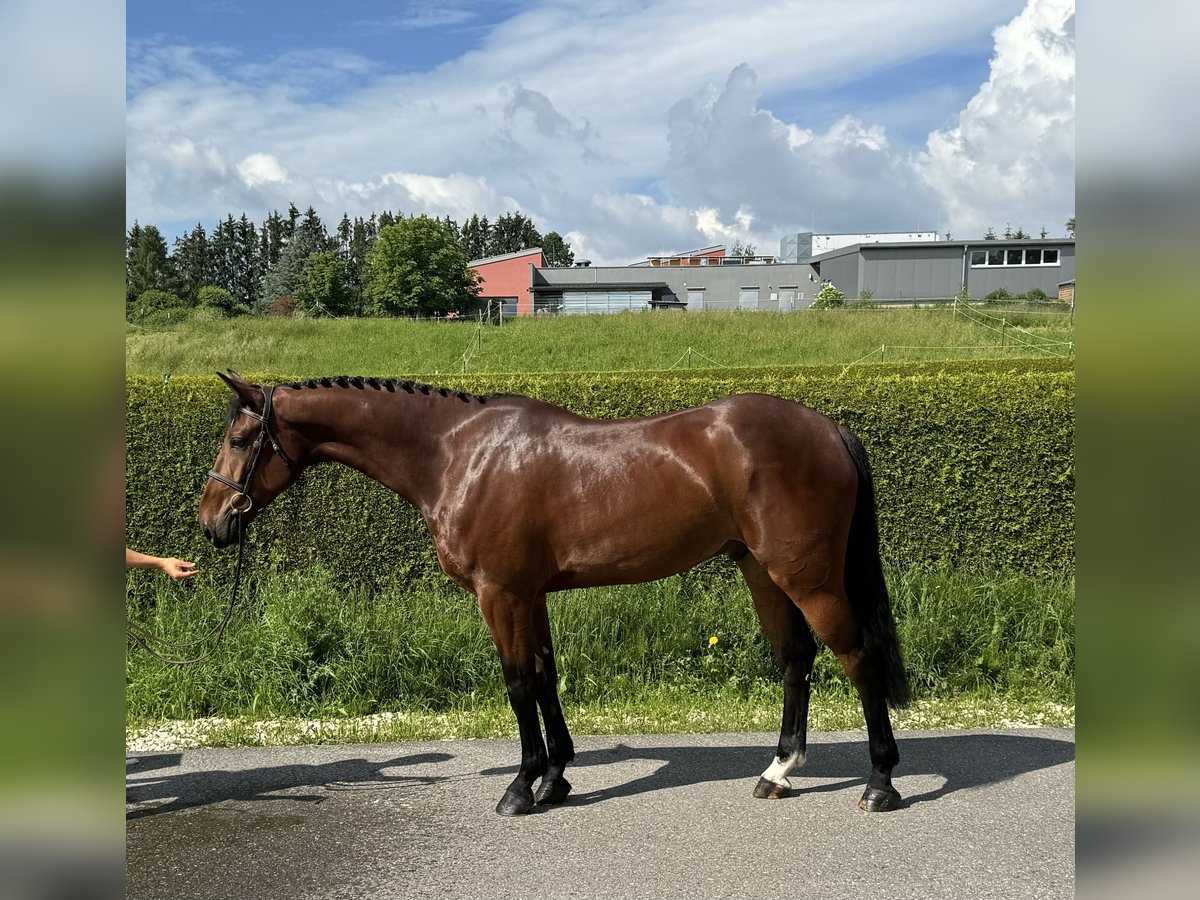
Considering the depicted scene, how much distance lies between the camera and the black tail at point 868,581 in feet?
14.1

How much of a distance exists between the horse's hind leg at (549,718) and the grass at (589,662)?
2.94ft

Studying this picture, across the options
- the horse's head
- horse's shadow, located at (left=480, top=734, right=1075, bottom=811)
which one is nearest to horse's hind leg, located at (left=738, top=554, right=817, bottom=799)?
horse's shadow, located at (left=480, top=734, right=1075, bottom=811)

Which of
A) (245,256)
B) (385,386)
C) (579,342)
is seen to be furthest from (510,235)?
(385,386)

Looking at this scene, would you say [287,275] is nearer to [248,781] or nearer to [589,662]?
[589,662]

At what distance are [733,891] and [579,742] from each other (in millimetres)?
1895

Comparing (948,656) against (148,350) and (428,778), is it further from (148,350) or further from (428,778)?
(148,350)

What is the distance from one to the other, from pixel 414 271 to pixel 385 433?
54.0 metres

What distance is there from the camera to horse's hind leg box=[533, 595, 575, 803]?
A: 14.0 ft

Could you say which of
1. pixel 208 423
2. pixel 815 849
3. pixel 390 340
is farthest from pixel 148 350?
pixel 815 849

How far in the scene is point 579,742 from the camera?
202 inches

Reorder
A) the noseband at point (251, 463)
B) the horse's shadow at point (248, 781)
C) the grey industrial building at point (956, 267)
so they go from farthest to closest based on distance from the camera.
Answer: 1. the grey industrial building at point (956, 267)
2. the horse's shadow at point (248, 781)
3. the noseband at point (251, 463)

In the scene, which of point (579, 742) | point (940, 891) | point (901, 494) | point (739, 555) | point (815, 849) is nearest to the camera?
point (940, 891)

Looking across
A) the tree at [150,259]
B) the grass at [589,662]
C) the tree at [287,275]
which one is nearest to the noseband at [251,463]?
the grass at [589,662]

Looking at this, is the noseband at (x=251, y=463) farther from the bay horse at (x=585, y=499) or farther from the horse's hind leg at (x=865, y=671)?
the horse's hind leg at (x=865, y=671)
